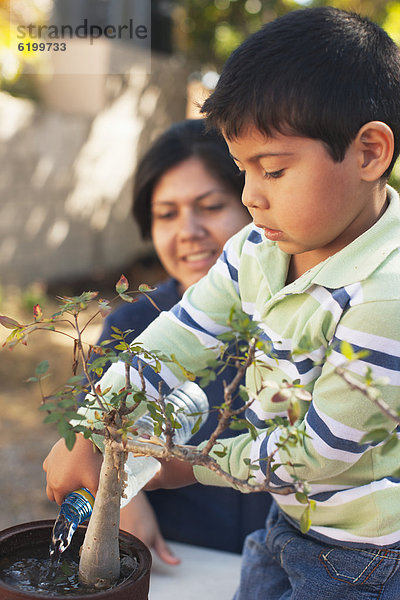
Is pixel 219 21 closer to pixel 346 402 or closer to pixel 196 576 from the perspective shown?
pixel 196 576

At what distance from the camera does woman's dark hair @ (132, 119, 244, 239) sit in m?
2.17

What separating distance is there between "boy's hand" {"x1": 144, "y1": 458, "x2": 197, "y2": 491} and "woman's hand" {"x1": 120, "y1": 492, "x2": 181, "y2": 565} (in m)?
0.63

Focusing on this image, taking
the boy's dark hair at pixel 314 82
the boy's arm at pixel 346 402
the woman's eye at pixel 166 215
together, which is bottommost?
the boy's arm at pixel 346 402

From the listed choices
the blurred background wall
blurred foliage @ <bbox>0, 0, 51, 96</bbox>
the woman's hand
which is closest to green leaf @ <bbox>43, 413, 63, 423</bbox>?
the woman's hand

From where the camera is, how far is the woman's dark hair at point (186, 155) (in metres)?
2.17

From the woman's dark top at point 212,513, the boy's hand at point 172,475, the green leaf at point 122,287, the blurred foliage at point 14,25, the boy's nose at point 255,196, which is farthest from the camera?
the blurred foliage at point 14,25

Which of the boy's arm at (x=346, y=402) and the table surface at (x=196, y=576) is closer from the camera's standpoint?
the boy's arm at (x=346, y=402)

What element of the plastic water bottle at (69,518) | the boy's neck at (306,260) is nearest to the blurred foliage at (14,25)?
the boy's neck at (306,260)

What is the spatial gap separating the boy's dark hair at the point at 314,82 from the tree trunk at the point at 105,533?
0.53 metres

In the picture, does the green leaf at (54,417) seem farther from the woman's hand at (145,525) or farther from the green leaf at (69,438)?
the woman's hand at (145,525)

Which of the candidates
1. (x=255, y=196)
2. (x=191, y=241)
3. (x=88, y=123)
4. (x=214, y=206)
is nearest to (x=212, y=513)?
(x=191, y=241)

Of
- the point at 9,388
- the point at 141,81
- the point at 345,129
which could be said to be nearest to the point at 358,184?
the point at 345,129

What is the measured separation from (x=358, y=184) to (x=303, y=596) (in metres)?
0.70

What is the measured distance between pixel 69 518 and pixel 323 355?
1.49 ft
